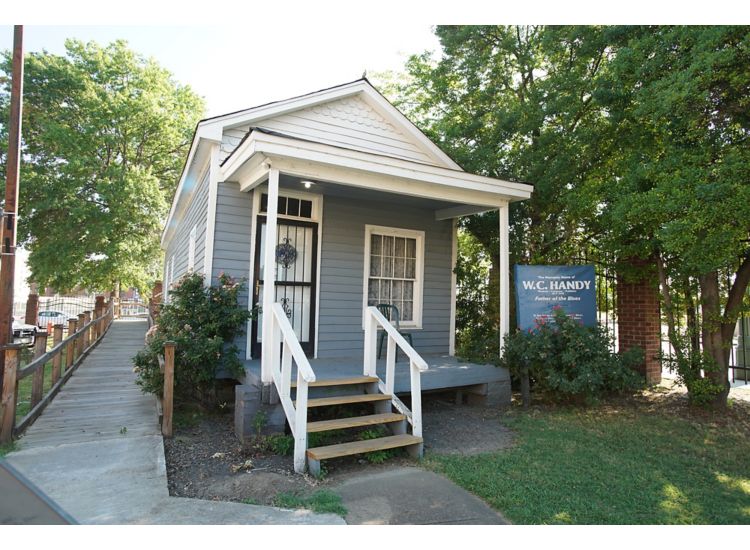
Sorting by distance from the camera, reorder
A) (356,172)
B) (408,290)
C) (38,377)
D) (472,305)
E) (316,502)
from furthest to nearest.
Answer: (472,305) < (408,290) < (356,172) < (38,377) < (316,502)

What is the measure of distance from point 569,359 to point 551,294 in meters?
1.19

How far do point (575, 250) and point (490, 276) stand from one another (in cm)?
153

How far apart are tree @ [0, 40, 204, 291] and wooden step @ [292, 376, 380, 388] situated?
53.6 ft

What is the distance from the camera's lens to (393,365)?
4.91m

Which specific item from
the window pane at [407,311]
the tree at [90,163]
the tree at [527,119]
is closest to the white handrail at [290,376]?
the window pane at [407,311]

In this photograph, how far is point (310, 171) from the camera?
17.6 ft

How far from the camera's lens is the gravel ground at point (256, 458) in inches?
141

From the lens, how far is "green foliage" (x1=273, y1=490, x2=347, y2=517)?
317cm

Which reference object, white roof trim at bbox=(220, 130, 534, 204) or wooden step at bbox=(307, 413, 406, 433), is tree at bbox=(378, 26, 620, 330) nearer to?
white roof trim at bbox=(220, 130, 534, 204)

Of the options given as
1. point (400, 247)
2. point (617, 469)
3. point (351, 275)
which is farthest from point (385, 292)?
point (617, 469)

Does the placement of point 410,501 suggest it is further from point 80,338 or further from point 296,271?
point 80,338

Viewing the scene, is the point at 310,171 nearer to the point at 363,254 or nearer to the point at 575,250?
the point at 363,254

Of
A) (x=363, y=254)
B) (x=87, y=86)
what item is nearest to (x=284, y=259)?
(x=363, y=254)

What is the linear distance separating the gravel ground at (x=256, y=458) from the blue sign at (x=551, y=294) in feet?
5.09
